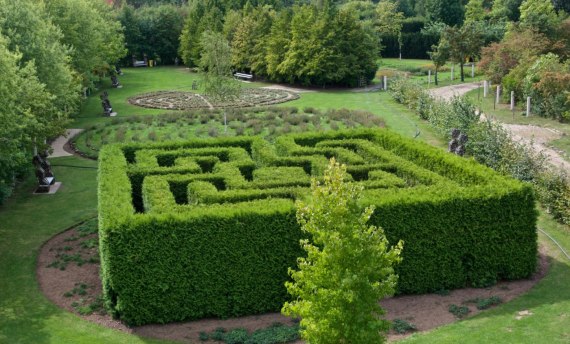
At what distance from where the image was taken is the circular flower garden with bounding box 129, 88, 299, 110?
155ft

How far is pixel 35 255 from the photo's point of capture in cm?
2014

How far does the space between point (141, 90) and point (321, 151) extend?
37593 mm

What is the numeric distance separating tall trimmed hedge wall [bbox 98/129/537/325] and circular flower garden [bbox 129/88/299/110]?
86.1 ft

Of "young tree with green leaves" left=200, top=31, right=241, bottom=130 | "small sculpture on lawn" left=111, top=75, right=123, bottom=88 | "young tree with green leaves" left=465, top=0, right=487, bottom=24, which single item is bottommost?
"small sculpture on lawn" left=111, top=75, right=123, bottom=88

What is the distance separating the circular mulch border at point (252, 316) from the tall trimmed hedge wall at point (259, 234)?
25 cm

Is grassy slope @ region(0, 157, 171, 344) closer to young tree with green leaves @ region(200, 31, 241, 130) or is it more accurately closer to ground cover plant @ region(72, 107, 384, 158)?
ground cover plant @ region(72, 107, 384, 158)

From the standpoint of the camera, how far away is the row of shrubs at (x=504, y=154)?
21.8 metres

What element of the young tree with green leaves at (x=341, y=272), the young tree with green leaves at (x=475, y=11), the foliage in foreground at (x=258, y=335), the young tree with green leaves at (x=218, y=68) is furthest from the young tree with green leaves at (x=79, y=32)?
the young tree with green leaves at (x=475, y=11)

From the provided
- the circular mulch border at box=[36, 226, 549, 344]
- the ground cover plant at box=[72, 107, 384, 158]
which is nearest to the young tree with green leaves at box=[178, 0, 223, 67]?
the ground cover plant at box=[72, 107, 384, 158]

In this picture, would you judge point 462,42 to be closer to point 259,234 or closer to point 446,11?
point 446,11

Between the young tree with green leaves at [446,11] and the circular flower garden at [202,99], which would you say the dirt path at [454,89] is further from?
the young tree with green leaves at [446,11]

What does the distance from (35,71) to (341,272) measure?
19885 millimetres

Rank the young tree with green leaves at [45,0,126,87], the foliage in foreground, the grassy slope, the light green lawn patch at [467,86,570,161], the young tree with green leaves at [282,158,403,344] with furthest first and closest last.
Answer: the young tree with green leaves at [45,0,126,87], the light green lawn patch at [467,86,570,161], the grassy slope, the foliage in foreground, the young tree with green leaves at [282,158,403,344]

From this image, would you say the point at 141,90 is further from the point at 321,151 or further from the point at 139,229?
the point at 139,229
